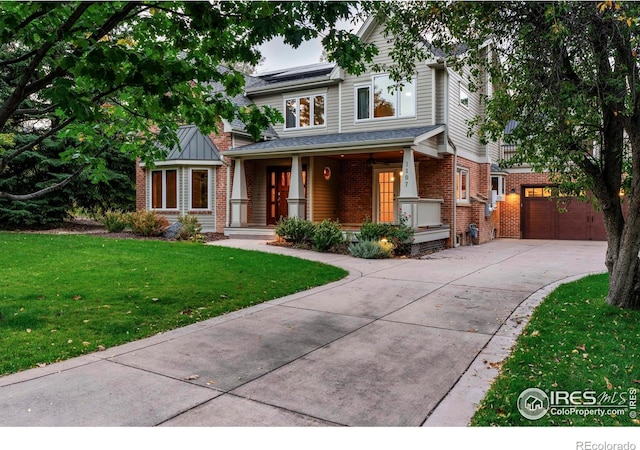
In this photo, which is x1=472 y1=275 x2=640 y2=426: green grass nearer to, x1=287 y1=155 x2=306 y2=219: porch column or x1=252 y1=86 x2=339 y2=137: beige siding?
x1=287 y1=155 x2=306 y2=219: porch column

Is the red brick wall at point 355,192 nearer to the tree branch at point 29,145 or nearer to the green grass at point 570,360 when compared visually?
the green grass at point 570,360

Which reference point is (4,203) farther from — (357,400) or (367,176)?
(357,400)

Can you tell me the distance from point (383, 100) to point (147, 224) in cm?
942

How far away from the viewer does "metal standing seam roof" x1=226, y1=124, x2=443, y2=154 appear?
13.9 meters

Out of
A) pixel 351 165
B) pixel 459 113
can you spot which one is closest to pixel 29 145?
pixel 351 165

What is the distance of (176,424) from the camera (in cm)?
308

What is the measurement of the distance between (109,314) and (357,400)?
12.8 ft

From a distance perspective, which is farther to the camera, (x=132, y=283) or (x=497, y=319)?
(x=132, y=283)

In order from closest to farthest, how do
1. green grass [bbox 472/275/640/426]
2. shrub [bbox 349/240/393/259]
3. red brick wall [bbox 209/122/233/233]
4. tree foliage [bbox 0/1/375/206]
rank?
green grass [bbox 472/275/640/426]
tree foliage [bbox 0/1/375/206]
shrub [bbox 349/240/393/259]
red brick wall [bbox 209/122/233/233]

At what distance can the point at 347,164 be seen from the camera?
17.8 metres

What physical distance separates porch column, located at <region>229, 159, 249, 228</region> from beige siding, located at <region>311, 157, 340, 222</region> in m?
2.62

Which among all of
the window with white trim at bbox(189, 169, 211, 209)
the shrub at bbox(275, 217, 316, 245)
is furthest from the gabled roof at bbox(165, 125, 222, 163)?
the shrub at bbox(275, 217, 316, 245)

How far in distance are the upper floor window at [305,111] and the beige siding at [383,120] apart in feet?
3.59
